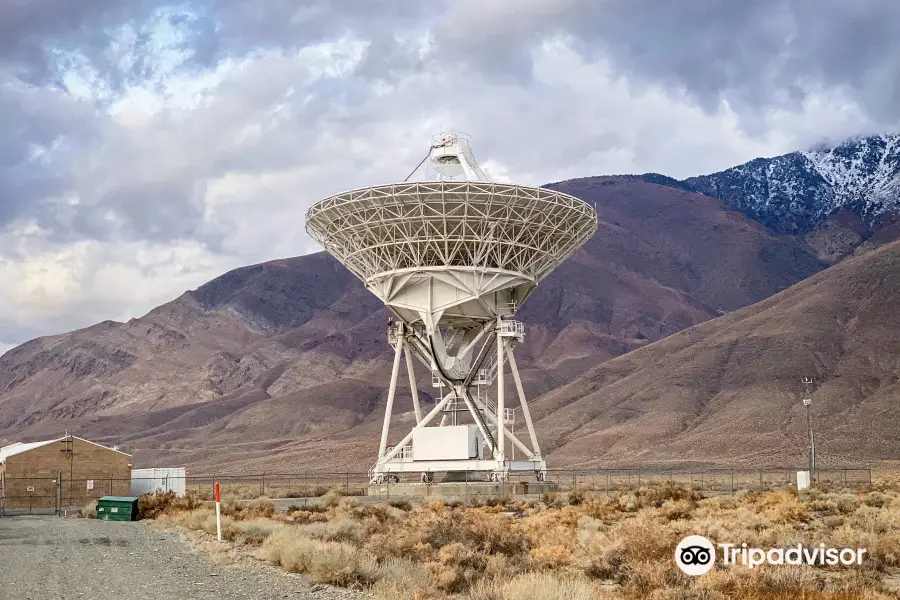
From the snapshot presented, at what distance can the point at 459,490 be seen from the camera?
46.4m

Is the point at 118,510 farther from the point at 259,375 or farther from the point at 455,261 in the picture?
the point at 259,375

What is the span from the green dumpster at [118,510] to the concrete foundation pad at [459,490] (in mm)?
13042

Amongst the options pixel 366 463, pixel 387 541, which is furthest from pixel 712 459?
pixel 387 541

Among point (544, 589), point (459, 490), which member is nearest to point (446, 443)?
point (459, 490)

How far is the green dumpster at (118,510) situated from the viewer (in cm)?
Answer: 3612

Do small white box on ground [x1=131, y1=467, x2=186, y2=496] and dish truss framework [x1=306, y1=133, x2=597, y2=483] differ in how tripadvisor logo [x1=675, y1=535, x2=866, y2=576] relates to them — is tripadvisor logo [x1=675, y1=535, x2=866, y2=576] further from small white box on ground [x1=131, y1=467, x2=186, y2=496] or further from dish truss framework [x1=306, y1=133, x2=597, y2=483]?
small white box on ground [x1=131, y1=467, x2=186, y2=496]

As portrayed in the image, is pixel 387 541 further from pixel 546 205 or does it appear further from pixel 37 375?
pixel 37 375

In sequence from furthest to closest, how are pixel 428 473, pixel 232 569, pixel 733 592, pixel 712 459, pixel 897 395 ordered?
pixel 897 395 < pixel 712 459 < pixel 428 473 < pixel 232 569 < pixel 733 592

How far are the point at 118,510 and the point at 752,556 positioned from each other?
25936 mm

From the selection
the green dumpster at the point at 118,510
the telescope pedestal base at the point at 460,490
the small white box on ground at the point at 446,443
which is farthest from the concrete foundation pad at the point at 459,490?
the green dumpster at the point at 118,510

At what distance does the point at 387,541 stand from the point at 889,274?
11878 cm

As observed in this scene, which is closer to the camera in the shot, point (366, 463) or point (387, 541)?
point (387, 541)

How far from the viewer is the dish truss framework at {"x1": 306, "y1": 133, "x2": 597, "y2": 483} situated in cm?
4519

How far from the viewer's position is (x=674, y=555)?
16.8 m
